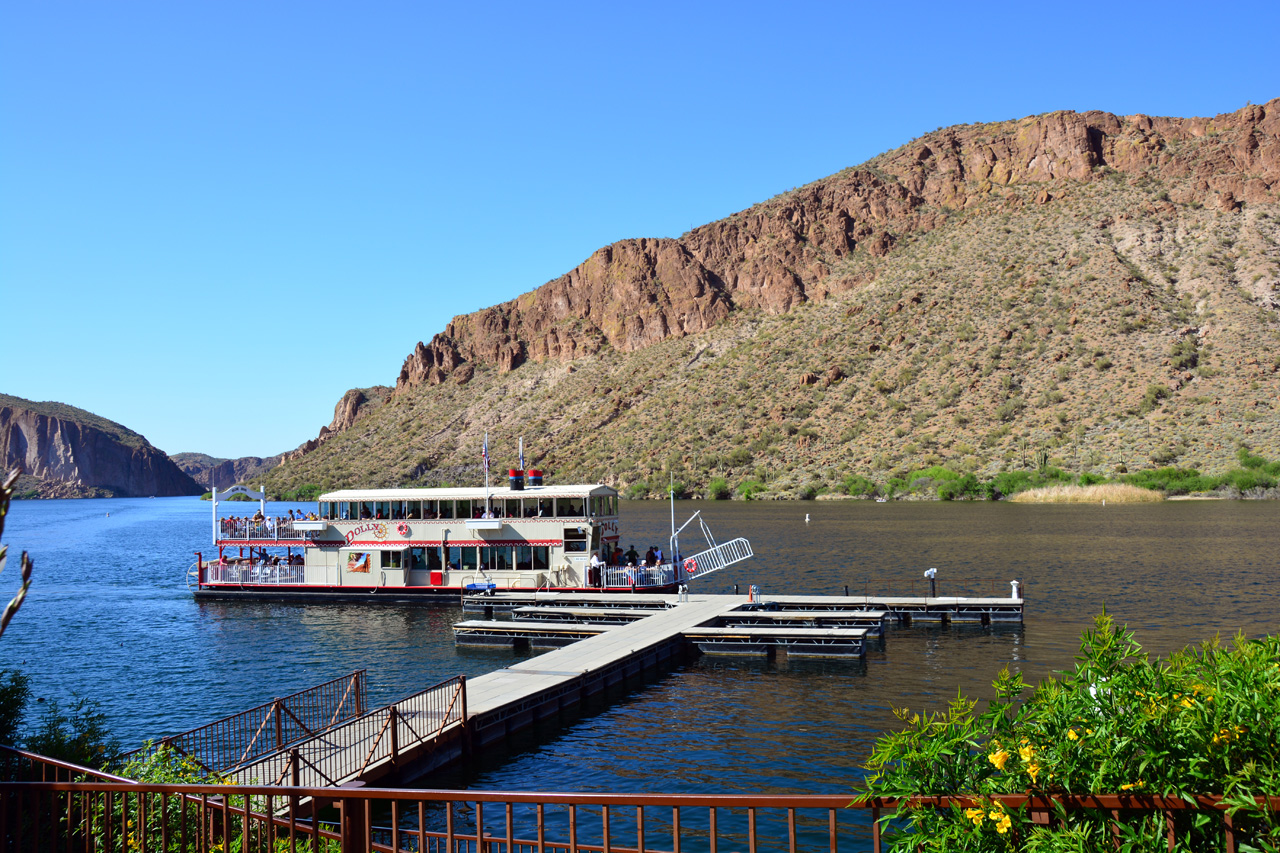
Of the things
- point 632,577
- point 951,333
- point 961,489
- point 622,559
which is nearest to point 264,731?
point 632,577

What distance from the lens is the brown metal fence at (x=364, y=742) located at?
51.5ft

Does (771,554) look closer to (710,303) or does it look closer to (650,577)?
(650,577)

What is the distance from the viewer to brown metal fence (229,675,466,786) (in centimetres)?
1570

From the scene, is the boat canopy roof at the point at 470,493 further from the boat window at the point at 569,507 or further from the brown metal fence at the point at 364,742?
the brown metal fence at the point at 364,742

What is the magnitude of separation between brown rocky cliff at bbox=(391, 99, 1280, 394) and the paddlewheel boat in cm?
13202

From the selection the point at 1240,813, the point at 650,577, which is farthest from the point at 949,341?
the point at 1240,813

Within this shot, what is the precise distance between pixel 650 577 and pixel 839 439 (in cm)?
8649

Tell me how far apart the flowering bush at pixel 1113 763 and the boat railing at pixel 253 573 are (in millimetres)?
47799

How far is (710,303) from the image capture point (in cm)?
18462

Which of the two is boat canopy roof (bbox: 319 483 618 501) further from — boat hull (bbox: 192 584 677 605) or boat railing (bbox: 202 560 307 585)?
boat railing (bbox: 202 560 307 585)

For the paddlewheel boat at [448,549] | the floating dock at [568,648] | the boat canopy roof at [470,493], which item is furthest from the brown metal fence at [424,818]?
the boat canopy roof at [470,493]

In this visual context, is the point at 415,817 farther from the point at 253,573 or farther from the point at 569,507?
the point at 253,573

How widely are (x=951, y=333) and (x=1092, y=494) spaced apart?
44828mm

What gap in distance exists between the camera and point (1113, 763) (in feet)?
17.9
